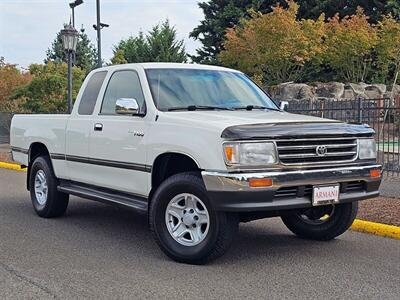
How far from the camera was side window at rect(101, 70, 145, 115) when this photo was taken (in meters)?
6.47

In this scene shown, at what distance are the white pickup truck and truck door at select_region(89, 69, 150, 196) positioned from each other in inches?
0.5

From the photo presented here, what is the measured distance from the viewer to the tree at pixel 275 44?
27016 millimetres

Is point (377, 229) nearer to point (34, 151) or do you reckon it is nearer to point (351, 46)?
point (34, 151)

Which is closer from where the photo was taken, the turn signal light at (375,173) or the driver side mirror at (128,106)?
the turn signal light at (375,173)

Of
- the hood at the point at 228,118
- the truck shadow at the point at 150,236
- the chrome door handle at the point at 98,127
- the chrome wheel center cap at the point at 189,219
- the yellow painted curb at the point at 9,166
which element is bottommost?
the yellow painted curb at the point at 9,166

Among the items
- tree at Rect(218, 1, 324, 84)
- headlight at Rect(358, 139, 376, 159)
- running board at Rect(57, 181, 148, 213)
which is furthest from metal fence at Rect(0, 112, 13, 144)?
headlight at Rect(358, 139, 376, 159)

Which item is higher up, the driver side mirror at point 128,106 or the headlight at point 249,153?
the driver side mirror at point 128,106

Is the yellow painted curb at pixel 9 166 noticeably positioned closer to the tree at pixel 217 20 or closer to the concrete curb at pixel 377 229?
the concrete curb at pixel 377 229

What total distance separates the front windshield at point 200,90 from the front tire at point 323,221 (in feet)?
4.44

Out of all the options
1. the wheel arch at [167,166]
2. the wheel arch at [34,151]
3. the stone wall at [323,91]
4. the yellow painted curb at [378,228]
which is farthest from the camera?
the stone wall at [323,91]

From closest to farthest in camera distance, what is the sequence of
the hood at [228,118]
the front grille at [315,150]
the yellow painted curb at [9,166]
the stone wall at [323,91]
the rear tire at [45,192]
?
the front grille at [315,150] → the hood at [228,118] → the rear tire at [45,192] → the yellow painted curb at [9,166] → the stone wall at [323,91]

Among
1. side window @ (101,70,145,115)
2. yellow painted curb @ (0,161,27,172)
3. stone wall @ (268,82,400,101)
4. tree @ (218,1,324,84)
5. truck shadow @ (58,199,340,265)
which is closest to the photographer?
truck shadow @ (58,199,340,265)

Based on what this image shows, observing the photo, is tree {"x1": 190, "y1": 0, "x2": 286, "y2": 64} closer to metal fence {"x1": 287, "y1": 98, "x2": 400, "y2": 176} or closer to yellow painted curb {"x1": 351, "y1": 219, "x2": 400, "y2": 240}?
metal fence {"x1": 287, "y1": 98, "x2": 400, "y2": 176}

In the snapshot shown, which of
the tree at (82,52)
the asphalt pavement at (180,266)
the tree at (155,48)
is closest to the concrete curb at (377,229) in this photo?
the asphalt pavement at (180,266)
